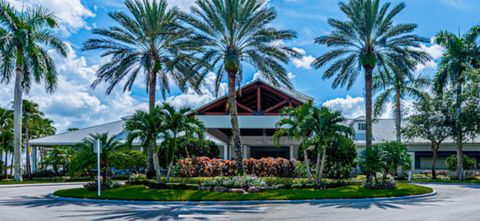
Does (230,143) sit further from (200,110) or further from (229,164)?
(229,164)

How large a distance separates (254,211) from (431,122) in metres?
26.2

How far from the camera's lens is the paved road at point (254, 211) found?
14.9 meters

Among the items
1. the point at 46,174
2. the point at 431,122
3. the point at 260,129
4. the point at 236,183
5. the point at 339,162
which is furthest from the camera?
the point at 46,174

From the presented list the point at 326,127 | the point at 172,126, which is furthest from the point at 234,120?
the point at 326,127

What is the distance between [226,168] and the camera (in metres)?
29.8

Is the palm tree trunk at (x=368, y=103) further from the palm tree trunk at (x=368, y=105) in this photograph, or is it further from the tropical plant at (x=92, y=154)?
the tropical plant at (x=92, y=154)

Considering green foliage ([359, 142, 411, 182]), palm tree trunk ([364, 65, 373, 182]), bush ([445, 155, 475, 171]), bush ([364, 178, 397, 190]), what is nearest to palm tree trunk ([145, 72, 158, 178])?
green foliage ([359, 142, 411, 182])

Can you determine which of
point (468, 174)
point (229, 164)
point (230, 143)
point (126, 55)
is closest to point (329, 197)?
point (229, 164)

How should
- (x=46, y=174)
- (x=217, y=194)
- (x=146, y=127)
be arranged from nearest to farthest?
(x=217, y=194), (x=146, y=127), (x=46, y=174)

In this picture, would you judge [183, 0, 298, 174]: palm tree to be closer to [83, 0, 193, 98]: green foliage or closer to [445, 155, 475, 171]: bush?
[83, 0, 193, 98]: green foliage

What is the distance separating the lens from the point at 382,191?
78.1 ft

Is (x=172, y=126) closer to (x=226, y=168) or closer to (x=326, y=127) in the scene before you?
(x=226, y=168)

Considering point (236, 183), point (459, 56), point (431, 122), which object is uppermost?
point (459, 56)

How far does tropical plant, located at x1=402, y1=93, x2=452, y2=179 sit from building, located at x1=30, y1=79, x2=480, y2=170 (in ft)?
9.25
